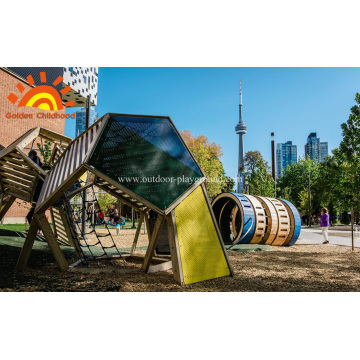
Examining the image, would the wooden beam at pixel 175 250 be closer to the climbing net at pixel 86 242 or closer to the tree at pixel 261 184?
the climbing net at pixel 86 242

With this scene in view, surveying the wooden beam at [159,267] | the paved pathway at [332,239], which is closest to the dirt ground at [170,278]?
the wooden beam at [159,267]

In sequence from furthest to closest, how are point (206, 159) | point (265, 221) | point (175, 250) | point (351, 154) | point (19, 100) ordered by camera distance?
point (206, 159) → point (19, 100) → point (265, 221) → point (351, 154) → point (175, 250)

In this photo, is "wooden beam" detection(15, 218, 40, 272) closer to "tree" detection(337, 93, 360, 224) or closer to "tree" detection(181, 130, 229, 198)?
"tree" detection(337, 93, 360, 224)

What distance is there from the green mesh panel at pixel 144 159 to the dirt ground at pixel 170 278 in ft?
5.24

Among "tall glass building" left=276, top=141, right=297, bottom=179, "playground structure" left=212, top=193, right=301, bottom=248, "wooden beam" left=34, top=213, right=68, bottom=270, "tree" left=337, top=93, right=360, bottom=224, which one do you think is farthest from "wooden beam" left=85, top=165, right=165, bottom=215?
"tall glass building" left=276, top=141, right=297, bottom=179

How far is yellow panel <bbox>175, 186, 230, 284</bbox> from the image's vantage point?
5.58 metres

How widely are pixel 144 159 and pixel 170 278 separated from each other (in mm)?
2419

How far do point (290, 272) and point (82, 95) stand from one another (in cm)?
1135

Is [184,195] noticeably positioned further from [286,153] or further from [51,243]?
[286,153]

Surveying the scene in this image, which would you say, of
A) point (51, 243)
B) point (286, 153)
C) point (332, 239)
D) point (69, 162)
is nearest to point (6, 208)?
point (51, 243)

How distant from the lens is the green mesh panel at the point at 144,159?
574 centimetres

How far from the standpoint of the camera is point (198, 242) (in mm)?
5809
